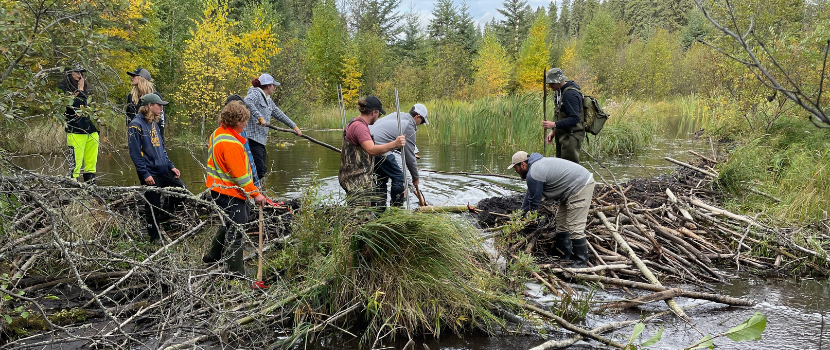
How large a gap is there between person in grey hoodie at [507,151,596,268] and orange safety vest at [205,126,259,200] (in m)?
2.97

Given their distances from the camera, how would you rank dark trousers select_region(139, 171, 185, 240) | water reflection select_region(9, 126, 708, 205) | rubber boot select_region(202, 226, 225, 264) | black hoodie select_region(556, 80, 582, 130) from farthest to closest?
water reflection select_region(9, 126, 708, 205)
black hoodie select_region(556, 80, 582, 130)
dark trousers select_region(139, 171, 185, 240)
rubber boot select_region(202, 226, 225, 264)

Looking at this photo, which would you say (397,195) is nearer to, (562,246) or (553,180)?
(553,180)

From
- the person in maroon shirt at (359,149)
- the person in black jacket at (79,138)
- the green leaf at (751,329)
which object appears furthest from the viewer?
the person in black jacket at (79,138)

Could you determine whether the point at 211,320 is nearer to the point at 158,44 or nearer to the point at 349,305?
the point at 349,305

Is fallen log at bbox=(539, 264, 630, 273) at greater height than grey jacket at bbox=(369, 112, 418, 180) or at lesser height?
lesser

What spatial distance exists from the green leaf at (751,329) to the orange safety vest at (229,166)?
142 inches

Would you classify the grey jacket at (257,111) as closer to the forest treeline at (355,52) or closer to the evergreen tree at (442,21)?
the forest treeline at (355,52)

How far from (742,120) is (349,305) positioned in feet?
46.0

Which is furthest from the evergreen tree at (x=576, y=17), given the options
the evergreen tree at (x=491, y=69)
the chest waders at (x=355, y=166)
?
the chest waders at (x=355, y=166)

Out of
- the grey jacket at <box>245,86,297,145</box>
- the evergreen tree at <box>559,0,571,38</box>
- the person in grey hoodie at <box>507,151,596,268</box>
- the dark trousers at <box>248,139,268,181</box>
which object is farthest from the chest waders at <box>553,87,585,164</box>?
the evergreen tree at <box>559,0,571,38</box>

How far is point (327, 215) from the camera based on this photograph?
179 inches

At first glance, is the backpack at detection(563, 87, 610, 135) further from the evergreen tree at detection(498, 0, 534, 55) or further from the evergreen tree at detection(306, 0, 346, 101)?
the evergreen tree at detection(498, 0, 534, 55)

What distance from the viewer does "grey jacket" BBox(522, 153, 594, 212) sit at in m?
5.48

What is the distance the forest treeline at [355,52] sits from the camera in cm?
358
